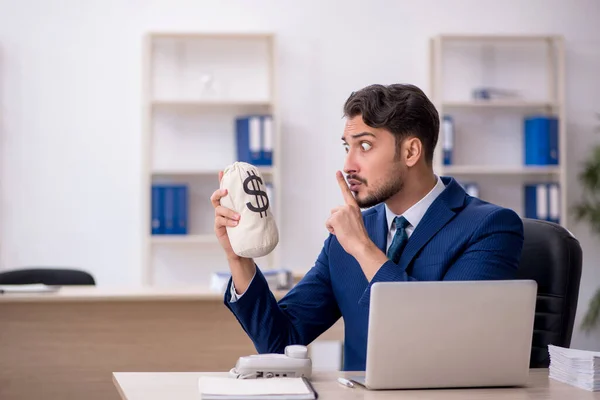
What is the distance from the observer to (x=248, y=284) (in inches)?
76.1

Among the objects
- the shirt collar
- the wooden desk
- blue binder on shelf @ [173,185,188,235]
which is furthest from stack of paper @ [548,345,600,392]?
blue binder on shelf @ [173,185,188,235]

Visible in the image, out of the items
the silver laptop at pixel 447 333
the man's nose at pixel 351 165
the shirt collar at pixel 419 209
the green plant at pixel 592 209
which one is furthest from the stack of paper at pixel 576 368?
the green plant at pixel 592 209

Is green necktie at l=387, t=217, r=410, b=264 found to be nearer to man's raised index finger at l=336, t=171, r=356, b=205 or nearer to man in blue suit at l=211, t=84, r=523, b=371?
man in blue suit at l=211, t=84, r=523, b=371

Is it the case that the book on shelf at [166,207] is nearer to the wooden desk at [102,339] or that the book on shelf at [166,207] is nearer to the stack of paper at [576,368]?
the wooden desk at [102,339]

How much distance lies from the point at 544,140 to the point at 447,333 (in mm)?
3774

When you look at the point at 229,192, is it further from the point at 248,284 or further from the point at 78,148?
the point at 78,148

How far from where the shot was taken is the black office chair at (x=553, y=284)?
2.08 meters

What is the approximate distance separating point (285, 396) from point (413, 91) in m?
0.90

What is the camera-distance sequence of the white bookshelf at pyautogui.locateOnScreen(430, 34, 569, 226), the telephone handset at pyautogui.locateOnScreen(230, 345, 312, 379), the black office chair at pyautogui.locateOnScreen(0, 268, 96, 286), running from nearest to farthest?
the telephone handset at pyautogui.locateOnScreen(230, 345, 312, 379) < the black office chair at pyautogui.locateOnScreen(0, 268, 96, 286) < the white bookshelf at pyautogui.locateOnScreen(430, 34, 569, 226)

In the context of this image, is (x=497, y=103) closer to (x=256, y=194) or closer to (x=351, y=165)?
(x=351, y=165)

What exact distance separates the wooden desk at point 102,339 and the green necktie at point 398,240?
52.2 inches

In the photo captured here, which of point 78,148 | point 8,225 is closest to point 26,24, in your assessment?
point 78,148

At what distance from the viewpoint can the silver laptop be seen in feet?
4.79

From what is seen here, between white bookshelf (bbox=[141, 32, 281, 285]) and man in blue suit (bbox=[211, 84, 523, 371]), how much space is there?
2959mm
